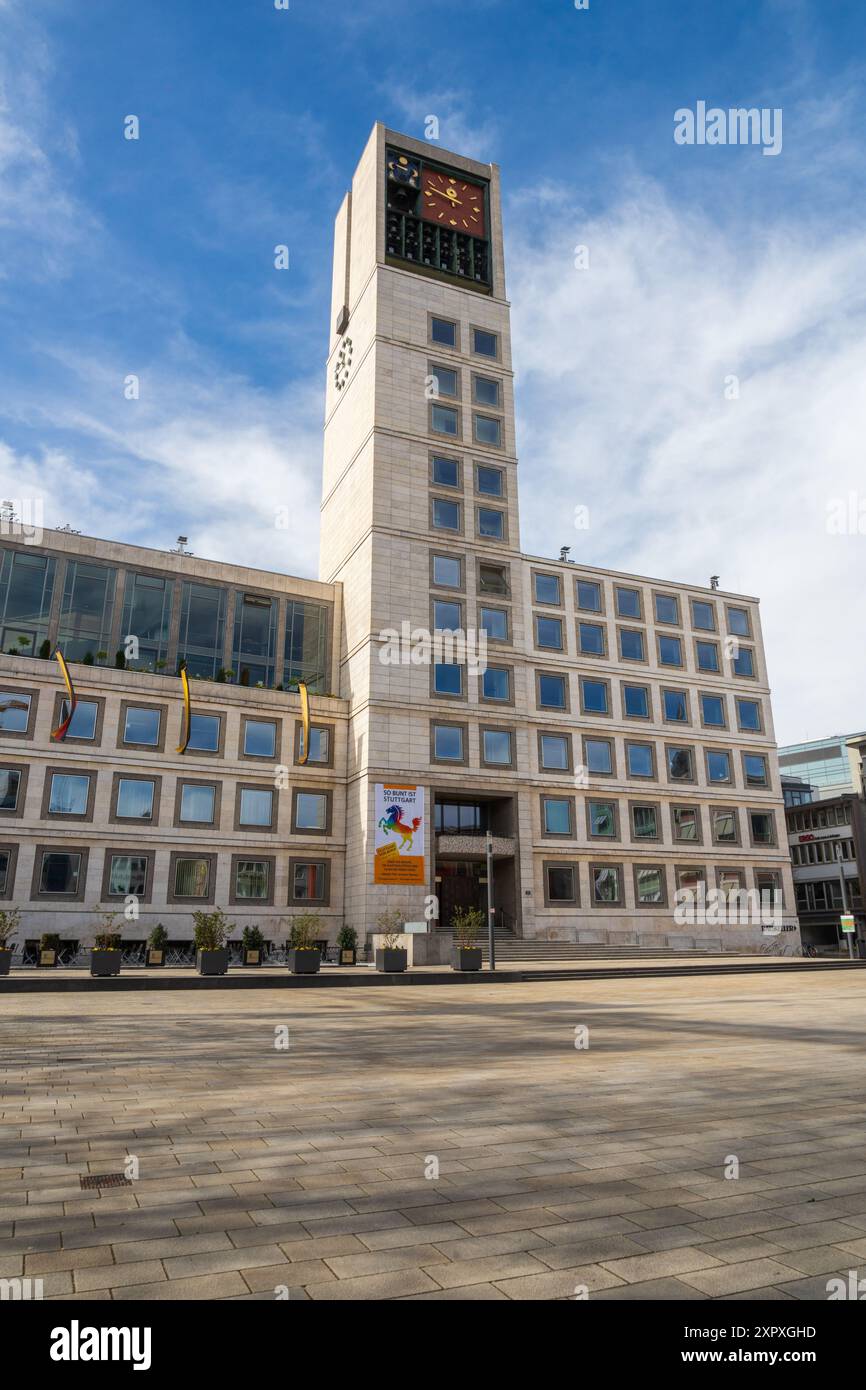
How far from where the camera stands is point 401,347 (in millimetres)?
53250

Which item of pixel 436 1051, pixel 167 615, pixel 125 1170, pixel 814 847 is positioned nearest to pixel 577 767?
pixel 167 615

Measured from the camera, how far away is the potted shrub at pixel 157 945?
36688mm

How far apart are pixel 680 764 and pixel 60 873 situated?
37.5 meters

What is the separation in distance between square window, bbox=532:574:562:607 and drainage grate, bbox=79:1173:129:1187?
50519mm

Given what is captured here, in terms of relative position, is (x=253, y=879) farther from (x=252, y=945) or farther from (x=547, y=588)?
(x=547, y=588)

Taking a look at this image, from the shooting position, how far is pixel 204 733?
4628 centimetres

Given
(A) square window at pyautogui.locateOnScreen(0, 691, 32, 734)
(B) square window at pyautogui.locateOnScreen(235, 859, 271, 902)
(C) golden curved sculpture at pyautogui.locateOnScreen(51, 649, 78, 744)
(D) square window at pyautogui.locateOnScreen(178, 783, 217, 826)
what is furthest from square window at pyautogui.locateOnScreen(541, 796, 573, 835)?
(A) square window at pyautogui.locateOnScreen(0, 691, 32, 734)

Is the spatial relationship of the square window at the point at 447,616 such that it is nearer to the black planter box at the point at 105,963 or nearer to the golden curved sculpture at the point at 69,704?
the golden curved sculpture at the point at 69,704

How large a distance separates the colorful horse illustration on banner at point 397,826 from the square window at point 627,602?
22.1m

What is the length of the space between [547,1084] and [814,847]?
74163 mm

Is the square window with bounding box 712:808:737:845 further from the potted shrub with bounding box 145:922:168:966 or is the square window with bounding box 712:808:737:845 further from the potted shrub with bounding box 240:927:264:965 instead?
the potted shrub with bounding box 145:922:168:966

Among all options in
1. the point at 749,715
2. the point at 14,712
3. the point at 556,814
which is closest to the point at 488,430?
the point at 556,814

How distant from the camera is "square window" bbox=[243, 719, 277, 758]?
155 feet
